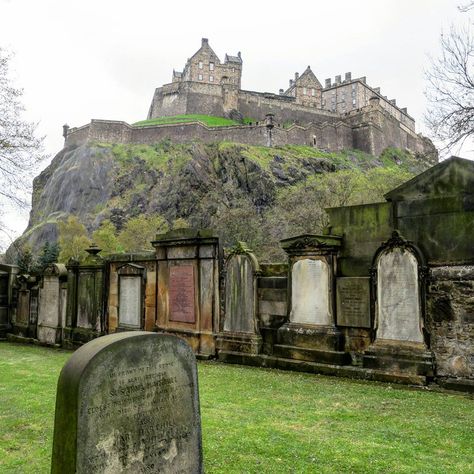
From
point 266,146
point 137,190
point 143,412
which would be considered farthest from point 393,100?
point 143,412

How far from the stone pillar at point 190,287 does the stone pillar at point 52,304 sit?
398 centimetres

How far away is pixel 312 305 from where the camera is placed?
8.13 metres

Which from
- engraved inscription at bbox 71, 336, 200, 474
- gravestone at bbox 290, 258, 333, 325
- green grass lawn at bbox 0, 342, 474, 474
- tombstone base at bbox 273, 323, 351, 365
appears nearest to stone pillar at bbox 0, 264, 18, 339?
green grass lawn at bbox 0, 342, 474, 474

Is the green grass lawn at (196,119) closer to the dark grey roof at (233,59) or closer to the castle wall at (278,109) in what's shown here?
the castle wall at (278,109)

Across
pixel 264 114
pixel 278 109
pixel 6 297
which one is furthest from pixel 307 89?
pixel 6 297

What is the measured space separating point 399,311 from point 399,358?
28.8 inches

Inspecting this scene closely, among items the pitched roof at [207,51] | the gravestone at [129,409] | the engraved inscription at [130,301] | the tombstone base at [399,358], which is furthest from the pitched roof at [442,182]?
the pitched roof at [207,51]

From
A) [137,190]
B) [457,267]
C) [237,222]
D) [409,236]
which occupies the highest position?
[137,190]

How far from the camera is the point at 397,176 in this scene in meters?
34.6

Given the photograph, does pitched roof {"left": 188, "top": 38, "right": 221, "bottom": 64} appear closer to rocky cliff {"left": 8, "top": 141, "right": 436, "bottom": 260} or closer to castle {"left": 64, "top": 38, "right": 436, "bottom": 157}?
castle {"left": 64, "top": 38, "right": 436, "bottom": 157}

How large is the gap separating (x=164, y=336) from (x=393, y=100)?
93.3 m

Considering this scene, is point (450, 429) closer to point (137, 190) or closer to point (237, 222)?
point (237, 222)

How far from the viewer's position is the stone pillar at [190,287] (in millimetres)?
9391

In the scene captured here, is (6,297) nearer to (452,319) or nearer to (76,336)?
(76,336)
